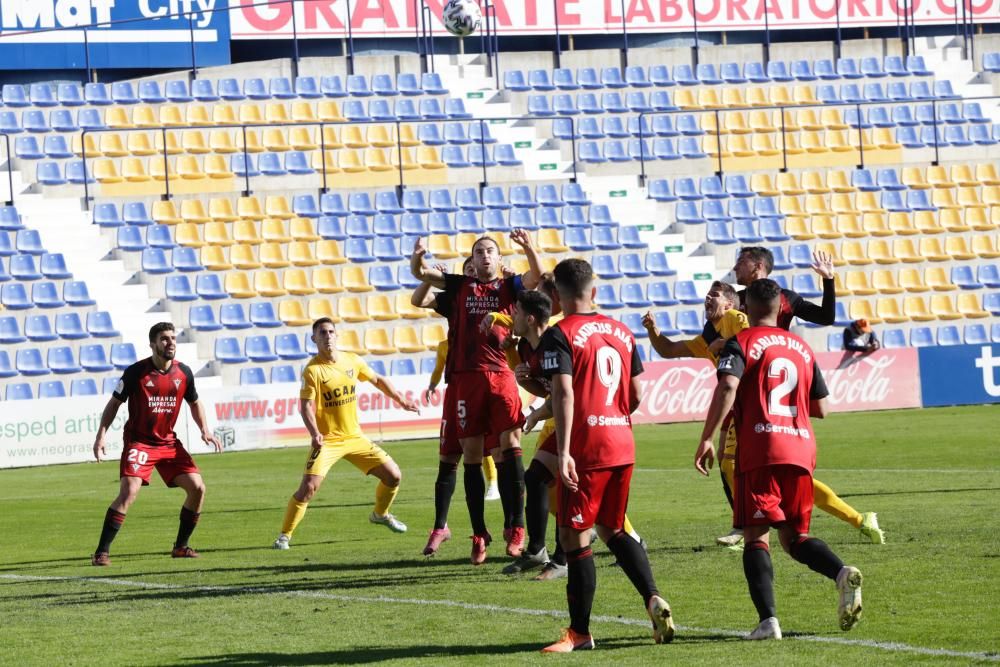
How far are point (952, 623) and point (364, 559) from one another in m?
5.38

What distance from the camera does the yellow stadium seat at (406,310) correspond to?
31.0 metres

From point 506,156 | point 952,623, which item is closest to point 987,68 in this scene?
point 506,156

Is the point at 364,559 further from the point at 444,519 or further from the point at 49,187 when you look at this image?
the point at 49,187

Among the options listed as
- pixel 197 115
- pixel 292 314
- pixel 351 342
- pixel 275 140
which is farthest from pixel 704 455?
pixel 197 115

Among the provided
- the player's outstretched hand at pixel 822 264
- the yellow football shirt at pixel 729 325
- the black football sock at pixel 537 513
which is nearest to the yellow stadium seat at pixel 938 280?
the yellow football shirt at pixel 729 325

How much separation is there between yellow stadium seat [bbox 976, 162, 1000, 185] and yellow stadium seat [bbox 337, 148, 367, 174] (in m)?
14.3

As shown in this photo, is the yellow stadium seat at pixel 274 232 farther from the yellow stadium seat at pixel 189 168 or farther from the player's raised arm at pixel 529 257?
the player's raised arm at pixel 529 257

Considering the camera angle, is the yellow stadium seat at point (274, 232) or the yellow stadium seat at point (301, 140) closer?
the yellow stadium seat at point (274, 232)

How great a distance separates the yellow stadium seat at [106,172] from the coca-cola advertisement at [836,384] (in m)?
11.3

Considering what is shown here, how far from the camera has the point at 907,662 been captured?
24.3 feet

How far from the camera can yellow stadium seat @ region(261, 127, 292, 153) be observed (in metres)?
33.8

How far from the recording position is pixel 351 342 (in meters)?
30.1

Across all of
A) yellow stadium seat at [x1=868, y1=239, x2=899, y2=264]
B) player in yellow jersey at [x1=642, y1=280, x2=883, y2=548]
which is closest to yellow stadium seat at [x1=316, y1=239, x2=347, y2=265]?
yellow stadium seat at [x1=868, y1=239, x2=899, y2=264]

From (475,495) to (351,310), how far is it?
62.8 ft
